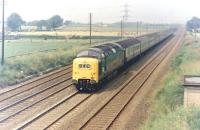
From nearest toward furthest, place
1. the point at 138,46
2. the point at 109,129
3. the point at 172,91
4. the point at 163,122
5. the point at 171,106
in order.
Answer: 1. the point at 163,122
2. the point at 109,129
3. the point at 171,106
4. the point at 172,91
5. the point at 138,46

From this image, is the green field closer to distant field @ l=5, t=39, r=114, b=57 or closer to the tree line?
distant field @ l=5, t=39, r=114, b=57

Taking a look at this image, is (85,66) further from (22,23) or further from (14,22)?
(22,23)

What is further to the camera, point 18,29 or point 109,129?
point 18,29

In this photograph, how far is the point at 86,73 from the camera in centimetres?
2786

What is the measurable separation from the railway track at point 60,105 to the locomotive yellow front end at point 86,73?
0.66 m

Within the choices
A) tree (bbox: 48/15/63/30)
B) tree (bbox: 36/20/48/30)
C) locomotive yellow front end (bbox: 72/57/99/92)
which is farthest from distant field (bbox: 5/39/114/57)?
tree (bbox: 36/20/48/30)

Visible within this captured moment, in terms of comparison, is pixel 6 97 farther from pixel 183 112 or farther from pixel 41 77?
pixel 183 112

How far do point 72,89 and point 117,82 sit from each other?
15.8ft

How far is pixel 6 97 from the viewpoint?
25.7 metres

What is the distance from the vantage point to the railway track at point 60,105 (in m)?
19.6

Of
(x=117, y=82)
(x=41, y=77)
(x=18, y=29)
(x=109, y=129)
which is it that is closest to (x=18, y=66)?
(x=41, y=77)

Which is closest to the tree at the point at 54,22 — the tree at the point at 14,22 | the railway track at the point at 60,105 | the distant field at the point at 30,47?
the tree at the point at 14,22

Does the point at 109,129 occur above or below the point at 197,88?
below

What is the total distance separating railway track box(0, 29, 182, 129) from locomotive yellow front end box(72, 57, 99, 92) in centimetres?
66
